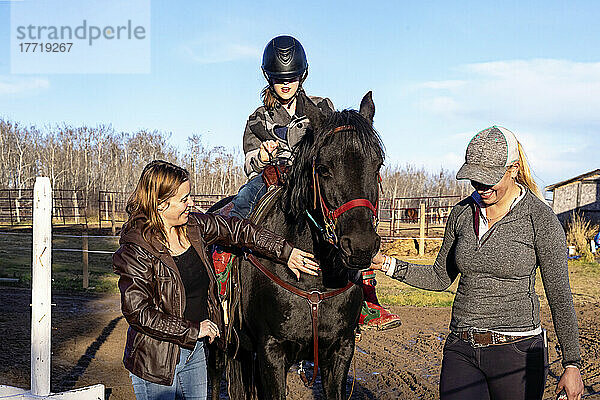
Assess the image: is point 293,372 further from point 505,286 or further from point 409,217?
point 409,217

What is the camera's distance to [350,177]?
2.67 m

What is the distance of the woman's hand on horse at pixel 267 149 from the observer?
12.2 feet

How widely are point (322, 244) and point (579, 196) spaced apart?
24.3 m

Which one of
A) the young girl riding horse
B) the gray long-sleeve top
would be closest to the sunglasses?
the young girl riding horse

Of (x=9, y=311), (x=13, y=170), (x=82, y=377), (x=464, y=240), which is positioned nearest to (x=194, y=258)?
(x=464, y=240)

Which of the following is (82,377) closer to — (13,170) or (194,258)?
(194,258)

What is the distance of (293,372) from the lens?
6418mm

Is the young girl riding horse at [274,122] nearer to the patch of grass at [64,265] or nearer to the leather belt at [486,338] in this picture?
the leather belt at [486,338]

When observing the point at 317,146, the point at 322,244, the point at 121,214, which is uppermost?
the point at 317,146

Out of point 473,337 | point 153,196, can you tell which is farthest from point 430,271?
point 153,196

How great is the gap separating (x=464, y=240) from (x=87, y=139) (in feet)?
231

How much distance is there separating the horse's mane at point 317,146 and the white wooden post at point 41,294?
1.65m

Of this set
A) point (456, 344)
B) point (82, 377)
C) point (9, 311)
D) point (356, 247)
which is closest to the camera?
point (356, 247)

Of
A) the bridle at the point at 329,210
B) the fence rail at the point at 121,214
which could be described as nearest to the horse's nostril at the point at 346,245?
the bridle at the point at 329,210
